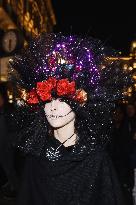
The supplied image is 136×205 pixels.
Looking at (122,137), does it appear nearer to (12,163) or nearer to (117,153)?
(117,153)

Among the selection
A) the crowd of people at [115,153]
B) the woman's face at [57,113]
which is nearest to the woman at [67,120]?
the woman's face at [57,113]

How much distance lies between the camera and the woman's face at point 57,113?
484 cm

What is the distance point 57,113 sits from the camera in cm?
485

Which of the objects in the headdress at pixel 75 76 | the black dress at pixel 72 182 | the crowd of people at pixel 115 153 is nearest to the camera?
the black dress at pixel 72 182

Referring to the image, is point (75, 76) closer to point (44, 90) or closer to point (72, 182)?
point (44, 90)

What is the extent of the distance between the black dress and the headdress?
264 millimetres

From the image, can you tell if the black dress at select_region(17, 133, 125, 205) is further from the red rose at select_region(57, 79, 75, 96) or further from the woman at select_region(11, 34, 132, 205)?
the red rose at select_region(57, 79, 75, 96)

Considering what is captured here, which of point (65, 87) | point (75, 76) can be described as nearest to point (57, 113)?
point (65, 87)

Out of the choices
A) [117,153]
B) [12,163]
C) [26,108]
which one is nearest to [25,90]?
[26,108]

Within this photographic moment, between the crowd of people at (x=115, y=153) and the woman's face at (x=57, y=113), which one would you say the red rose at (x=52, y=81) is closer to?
the woman's face at (x=57, y=113)

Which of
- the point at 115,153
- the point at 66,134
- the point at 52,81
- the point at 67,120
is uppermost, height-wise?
the point at 52,81

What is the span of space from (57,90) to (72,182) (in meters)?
0.82

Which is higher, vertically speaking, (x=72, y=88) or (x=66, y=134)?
(x=72, y=88)

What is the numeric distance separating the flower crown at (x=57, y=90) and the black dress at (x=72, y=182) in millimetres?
497
